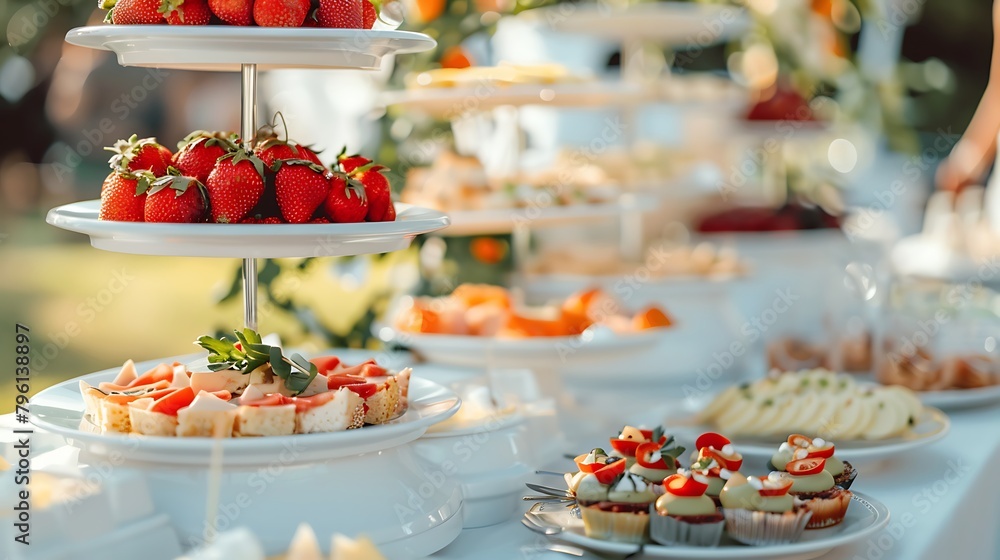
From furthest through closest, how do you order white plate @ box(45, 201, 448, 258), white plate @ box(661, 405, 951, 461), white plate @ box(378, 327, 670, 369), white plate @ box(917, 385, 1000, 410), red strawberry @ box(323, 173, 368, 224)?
white plate @ box(917, 385, 1000, 410) → white plate @ box(378, 327, 670, 369) → white plate @ box(661, 405, 951, 461) → red strawberry @ box(323, 173, 368, 224) → white plate @ box(45, 201, 448, 258)

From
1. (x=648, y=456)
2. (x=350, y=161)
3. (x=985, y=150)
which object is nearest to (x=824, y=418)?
(x=648, y=456)

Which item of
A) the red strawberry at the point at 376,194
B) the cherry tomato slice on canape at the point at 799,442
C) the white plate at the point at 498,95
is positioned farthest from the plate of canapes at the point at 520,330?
the red strawberry at the point at 376,194

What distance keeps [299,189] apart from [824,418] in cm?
92

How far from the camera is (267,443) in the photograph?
102 centimetres

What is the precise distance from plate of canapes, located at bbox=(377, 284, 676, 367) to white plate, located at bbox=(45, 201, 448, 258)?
30.7 inches

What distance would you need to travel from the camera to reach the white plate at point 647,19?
103 inches

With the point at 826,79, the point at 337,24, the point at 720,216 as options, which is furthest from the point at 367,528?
the point at 826,79

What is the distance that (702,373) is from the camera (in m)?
2.39

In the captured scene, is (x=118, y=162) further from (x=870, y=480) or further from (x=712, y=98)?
(x=712, y=98)

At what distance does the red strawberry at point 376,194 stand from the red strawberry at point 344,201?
0.12ft

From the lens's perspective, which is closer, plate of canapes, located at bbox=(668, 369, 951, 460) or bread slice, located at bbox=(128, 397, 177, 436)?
bread slice, located at bbox=(128, 397, 177, 436)

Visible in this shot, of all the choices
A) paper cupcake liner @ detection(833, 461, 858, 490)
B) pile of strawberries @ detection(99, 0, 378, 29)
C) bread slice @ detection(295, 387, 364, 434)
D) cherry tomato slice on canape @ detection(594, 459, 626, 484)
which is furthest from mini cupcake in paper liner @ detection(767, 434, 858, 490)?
pile of strawberries @ detection(99, 0, 378, 29)

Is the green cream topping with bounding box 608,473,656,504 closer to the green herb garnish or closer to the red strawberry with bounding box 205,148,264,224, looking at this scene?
the green herb garnish

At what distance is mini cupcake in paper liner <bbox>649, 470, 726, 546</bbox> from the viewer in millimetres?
1101
